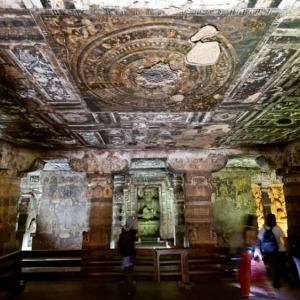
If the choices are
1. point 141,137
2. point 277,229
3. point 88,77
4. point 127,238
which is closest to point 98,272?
point 127,238

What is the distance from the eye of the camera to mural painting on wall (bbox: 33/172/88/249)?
1039cm

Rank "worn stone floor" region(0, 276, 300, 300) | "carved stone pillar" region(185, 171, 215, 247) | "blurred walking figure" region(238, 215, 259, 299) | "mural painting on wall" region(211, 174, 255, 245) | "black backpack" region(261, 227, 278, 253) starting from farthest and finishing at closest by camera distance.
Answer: "mural painting on wall" region(211, 174, 255, 245), "carved stone pillar" region(185, 171, 215, 247), "black backpack" region(261, 227, 278, 253), "worn stone floor" region(0, 276, 300, 300), "blurred walking figure" region(238, 215, 259, 299)

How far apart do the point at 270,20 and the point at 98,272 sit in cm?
548

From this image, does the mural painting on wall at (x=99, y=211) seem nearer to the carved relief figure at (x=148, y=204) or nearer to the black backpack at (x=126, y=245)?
the black backpack at (x=126, y=245)

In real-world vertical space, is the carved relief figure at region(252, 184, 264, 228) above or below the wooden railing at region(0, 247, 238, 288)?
above

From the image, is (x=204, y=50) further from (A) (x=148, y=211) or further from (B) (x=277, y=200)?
(A) (x=148, y=211)

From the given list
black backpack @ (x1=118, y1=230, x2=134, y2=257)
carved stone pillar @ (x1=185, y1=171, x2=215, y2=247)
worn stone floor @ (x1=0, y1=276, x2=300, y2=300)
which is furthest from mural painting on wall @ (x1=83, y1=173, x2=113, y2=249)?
black backpack @ (x1=118, y1=230, x2=134, y2=257)

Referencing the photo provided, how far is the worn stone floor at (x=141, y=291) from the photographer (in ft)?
14.3

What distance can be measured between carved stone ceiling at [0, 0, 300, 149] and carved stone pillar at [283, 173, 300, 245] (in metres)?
2.43

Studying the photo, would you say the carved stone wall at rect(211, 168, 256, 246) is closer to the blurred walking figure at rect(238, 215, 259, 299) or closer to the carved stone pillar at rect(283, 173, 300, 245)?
the carved stone pillar at rect(283, 173, 300, 245)

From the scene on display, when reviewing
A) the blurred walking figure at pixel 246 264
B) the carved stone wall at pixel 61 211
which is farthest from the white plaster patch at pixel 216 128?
the carved stone wall at pixel 61 211

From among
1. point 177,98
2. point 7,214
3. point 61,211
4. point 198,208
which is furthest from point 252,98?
point 61,211

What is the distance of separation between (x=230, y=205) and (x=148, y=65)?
847 cm

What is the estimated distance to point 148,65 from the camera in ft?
9.61
